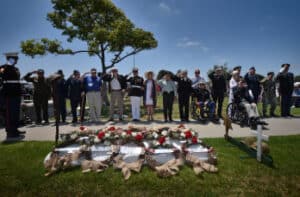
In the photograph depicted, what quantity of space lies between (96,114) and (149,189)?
20.5ft

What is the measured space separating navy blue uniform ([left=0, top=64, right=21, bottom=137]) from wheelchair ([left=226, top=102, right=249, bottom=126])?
7378 millimetres

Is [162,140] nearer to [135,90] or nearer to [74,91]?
[135,90]

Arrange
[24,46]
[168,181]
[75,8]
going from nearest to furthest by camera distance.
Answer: [168,181] → [24,46] → [75,8]

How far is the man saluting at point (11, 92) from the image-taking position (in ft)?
22.3

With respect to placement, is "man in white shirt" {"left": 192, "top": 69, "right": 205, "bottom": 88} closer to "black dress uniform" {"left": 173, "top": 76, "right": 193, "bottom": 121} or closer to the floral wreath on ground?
"black dress uniform" {"left": 173, "top": 76, "right": 193, "bottom": 121}

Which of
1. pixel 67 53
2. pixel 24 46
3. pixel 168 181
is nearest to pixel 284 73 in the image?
pixel 168 181

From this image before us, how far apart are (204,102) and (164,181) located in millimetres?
5838

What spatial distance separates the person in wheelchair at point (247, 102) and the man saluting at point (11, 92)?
7545 millimetres

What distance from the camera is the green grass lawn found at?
11.4 feet

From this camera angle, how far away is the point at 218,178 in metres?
3.90

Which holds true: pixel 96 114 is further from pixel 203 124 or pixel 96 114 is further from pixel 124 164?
pixel 124 164

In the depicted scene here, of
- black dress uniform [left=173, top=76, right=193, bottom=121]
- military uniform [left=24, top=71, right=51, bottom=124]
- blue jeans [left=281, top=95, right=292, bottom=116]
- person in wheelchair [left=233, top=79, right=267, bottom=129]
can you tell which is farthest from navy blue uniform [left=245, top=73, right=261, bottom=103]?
military uniform [left=24, top=71, right=51, bottom=124]

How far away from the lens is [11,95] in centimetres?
688

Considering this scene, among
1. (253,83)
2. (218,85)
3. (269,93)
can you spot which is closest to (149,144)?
(218,85)
